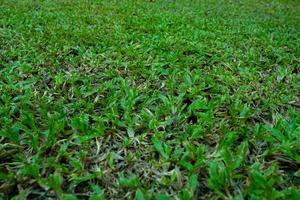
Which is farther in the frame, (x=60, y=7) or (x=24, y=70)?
(x=60, y=7)

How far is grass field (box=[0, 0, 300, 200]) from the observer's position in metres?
2.08

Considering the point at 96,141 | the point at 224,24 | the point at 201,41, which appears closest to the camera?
the point at 96,141

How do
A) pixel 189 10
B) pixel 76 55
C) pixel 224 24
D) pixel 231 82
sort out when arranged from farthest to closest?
pixel 189 10, pixel 224 24, pixel 76 55, pixel 231 82

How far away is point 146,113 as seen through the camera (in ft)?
9.31

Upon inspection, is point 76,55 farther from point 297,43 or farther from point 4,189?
point 297,43

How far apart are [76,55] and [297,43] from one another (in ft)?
11.6

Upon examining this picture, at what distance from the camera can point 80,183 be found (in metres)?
2.11

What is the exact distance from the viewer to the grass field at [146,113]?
6.82 ft

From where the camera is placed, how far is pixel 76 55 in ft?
14.2

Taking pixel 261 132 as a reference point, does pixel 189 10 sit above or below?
below

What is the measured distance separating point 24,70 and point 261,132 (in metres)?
2.72

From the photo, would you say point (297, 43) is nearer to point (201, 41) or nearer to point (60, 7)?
point (201, 41)

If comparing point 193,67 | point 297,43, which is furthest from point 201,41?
point 297,43

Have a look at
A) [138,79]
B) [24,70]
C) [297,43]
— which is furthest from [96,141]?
[297,43]
